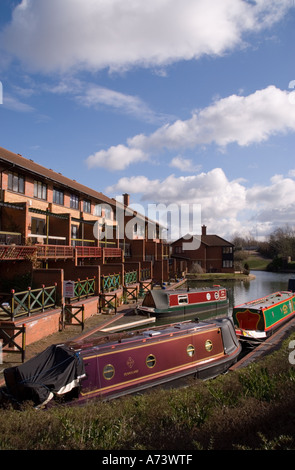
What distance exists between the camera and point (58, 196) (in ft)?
78.9

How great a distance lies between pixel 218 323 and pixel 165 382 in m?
3.50

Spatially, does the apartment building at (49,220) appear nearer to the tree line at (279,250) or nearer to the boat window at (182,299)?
the boat window at (182,299)

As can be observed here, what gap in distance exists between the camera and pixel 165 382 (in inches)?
372

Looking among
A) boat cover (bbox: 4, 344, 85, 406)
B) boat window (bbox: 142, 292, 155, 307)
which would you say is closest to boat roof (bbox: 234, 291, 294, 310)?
boat window (bbox: 142, 292, 155, 307)

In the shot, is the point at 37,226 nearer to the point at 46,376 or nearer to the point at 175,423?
the point at 46,376

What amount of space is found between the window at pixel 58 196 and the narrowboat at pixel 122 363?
15368 mm

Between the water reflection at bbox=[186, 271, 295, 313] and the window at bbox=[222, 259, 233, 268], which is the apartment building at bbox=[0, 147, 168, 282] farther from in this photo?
the window at bbox=[222, 259, 233, 268]

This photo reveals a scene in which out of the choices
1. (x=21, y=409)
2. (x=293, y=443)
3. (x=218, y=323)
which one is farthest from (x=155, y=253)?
(x=293, y=443)

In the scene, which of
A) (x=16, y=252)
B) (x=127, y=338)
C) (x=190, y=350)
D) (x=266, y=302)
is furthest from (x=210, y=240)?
(x=127, y=338)

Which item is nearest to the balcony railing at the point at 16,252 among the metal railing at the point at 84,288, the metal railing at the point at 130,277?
the metal railing at the point at 84,288

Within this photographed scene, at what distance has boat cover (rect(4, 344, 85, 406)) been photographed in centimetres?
702

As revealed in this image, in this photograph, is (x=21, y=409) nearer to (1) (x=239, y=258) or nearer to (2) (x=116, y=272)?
(2) (x=116, y=272)

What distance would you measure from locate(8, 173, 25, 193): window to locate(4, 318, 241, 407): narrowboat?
41.3 ft

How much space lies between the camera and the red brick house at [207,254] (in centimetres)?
5766
